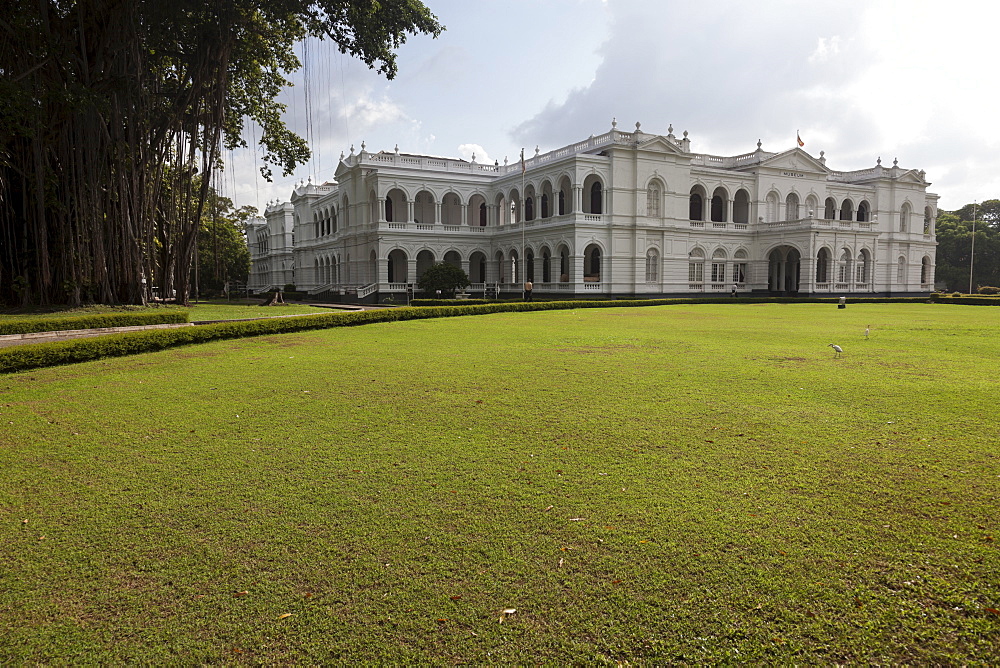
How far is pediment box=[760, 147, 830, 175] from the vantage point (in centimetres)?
4634

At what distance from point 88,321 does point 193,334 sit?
2.64m

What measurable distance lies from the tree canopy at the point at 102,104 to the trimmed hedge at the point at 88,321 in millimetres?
5398

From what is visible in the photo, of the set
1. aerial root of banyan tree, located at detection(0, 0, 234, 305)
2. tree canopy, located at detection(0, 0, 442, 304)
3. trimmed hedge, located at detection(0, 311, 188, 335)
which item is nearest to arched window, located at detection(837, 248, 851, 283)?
tree canopy, located at detection(0, 0, 442, 304)

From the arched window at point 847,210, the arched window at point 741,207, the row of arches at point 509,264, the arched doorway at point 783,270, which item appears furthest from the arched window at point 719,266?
the arched window at point 847,210

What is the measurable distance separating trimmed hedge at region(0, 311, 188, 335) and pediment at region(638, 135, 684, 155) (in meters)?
32.5

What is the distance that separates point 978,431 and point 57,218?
987 inches

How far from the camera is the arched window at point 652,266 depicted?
1658 inches

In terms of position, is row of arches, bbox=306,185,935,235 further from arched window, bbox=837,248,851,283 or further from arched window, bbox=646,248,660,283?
arched window, bbox=837,248,851,283

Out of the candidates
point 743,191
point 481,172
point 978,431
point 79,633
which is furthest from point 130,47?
point 743,191

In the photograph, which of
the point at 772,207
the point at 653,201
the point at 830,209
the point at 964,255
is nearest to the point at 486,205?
the point at 653,201

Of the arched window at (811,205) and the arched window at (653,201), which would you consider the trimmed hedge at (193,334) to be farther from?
the arched window at (811,205)

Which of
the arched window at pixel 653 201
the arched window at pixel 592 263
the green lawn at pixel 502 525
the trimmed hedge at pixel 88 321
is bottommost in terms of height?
the green lawn at pixel 502 525

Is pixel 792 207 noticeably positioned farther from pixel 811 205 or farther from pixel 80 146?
pixel 80 146

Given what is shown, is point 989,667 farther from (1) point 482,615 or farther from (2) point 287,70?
(2) point 287,70
